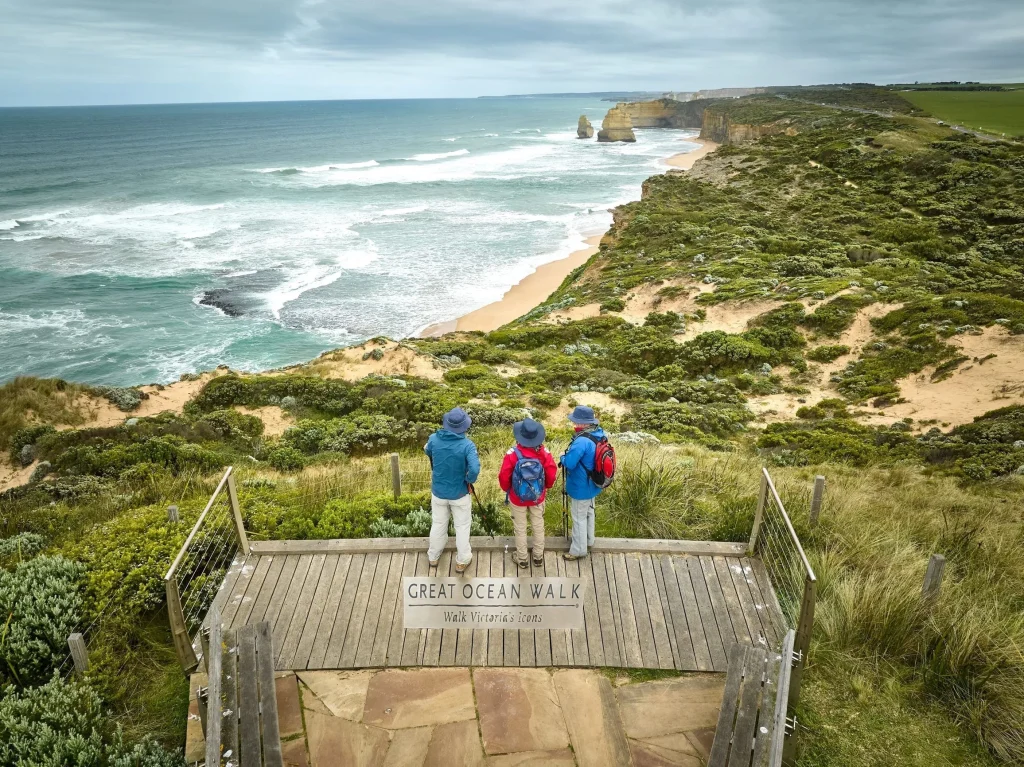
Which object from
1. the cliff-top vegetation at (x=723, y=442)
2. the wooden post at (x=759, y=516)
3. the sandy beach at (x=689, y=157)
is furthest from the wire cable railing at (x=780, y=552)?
the sandy beach at (x=689, y=157)

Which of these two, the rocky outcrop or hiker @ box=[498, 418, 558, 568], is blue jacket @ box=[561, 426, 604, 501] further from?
the rocky outcrop

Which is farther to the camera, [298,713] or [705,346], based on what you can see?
[705,346]

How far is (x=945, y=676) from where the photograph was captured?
5.11m

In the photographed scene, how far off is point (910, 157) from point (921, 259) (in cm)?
1885

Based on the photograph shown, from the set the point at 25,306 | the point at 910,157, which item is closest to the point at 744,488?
the point at 25,306

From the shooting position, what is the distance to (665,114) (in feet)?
473

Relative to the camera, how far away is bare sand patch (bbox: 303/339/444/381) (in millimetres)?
20219

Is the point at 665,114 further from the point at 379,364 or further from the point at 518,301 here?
the point at 379,364

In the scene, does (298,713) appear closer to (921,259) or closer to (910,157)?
(921,259)

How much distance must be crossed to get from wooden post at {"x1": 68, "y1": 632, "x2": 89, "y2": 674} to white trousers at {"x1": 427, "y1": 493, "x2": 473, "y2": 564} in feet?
9.55

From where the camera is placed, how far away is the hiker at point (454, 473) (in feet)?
19.4

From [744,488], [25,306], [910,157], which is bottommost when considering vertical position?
[25,306]

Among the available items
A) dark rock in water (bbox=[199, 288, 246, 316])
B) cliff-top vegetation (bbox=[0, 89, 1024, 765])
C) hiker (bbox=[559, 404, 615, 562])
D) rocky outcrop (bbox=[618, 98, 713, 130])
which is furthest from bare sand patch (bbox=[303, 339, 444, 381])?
rocky outcrop (bbox=[618, 98, 713, 130])

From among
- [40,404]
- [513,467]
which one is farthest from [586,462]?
[40,404]
